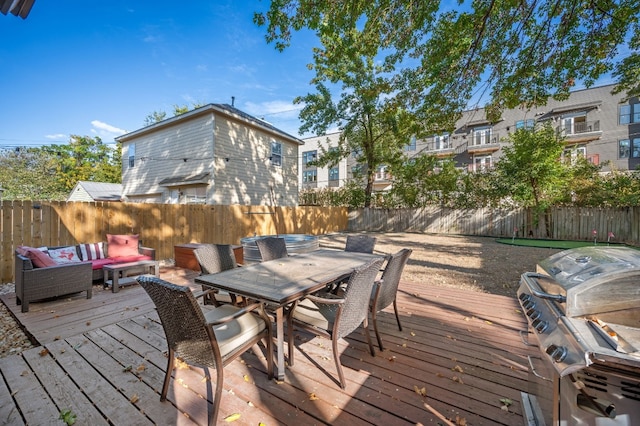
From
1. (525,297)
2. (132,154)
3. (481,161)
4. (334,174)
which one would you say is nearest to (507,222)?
(481,161)

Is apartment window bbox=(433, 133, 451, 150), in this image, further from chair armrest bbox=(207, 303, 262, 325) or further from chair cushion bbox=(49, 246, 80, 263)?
chair armrest bbox=(207, 303, 262, 325)

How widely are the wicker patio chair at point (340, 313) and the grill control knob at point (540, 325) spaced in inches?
42.7

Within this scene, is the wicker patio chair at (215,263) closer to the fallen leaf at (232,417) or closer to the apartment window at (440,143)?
the fallen leaf at (232,417)

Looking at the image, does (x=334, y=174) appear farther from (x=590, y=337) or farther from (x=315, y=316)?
(x=590, y=337)

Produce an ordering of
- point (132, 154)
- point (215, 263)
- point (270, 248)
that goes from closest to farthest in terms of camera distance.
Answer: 1. point (215, 263)
2. point (270, 248)
3. point (132, 154)

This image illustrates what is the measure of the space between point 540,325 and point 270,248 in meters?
3.21

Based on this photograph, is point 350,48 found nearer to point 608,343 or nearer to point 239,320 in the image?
point 239,320

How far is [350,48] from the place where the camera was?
17.0 feet

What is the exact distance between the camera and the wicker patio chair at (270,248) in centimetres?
381

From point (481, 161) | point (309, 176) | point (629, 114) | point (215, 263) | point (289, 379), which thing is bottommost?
point (289, 379)

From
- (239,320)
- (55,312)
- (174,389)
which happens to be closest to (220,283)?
(239,320)

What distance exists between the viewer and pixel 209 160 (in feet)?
35.4

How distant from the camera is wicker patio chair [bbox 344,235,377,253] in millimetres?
4383

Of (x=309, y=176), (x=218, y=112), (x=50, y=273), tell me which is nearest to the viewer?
(x=50, y=273)
